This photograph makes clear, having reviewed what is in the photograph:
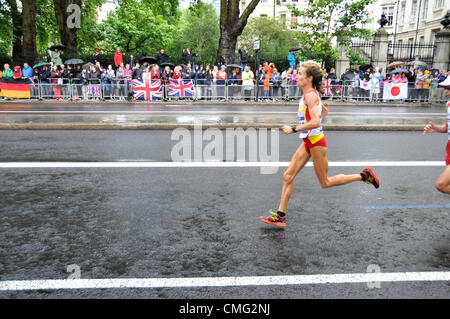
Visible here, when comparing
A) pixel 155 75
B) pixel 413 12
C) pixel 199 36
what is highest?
pixel 413 12

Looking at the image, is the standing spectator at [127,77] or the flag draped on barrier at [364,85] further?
the flag draped on barrier at [364,85]

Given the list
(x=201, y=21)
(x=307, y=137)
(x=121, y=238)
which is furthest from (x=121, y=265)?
(x=201, y=21)

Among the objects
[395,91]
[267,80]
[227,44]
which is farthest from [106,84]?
[395,91]

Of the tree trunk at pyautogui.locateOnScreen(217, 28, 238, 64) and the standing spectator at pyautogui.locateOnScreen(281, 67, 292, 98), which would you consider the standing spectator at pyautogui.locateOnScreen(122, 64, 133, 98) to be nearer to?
the tree trunk at pyautogui.locateOnScreen(217, 28, 238, 64)

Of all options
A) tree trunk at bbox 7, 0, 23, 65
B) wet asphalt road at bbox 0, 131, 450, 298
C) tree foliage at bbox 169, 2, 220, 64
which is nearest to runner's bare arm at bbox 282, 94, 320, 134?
wet asphalt road at bbox 0, 131, 450, 298

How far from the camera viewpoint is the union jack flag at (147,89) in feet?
65.1

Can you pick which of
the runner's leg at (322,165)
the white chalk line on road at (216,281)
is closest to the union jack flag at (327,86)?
the runner's leg at (322,165)

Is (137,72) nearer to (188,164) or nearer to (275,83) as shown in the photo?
(275,83)

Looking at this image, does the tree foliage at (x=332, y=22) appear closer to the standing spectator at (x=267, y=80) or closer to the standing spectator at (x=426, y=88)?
the standing spectator at (x=267, y=80)

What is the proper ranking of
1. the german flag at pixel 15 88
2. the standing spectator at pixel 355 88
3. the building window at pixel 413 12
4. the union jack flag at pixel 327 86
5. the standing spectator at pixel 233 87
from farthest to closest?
the building window at pixel 413 12, the standing spectator at pixel 355 88, the union jack flag at pixel 327 86, the standing spectator at pixel 233 87, the german flag at pixel 15 88

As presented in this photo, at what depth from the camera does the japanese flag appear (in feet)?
68.6

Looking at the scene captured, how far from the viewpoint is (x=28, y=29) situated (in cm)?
2562

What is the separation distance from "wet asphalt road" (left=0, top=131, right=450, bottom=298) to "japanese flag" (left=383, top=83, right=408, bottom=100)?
14817mm

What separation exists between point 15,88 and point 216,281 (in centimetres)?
1959
